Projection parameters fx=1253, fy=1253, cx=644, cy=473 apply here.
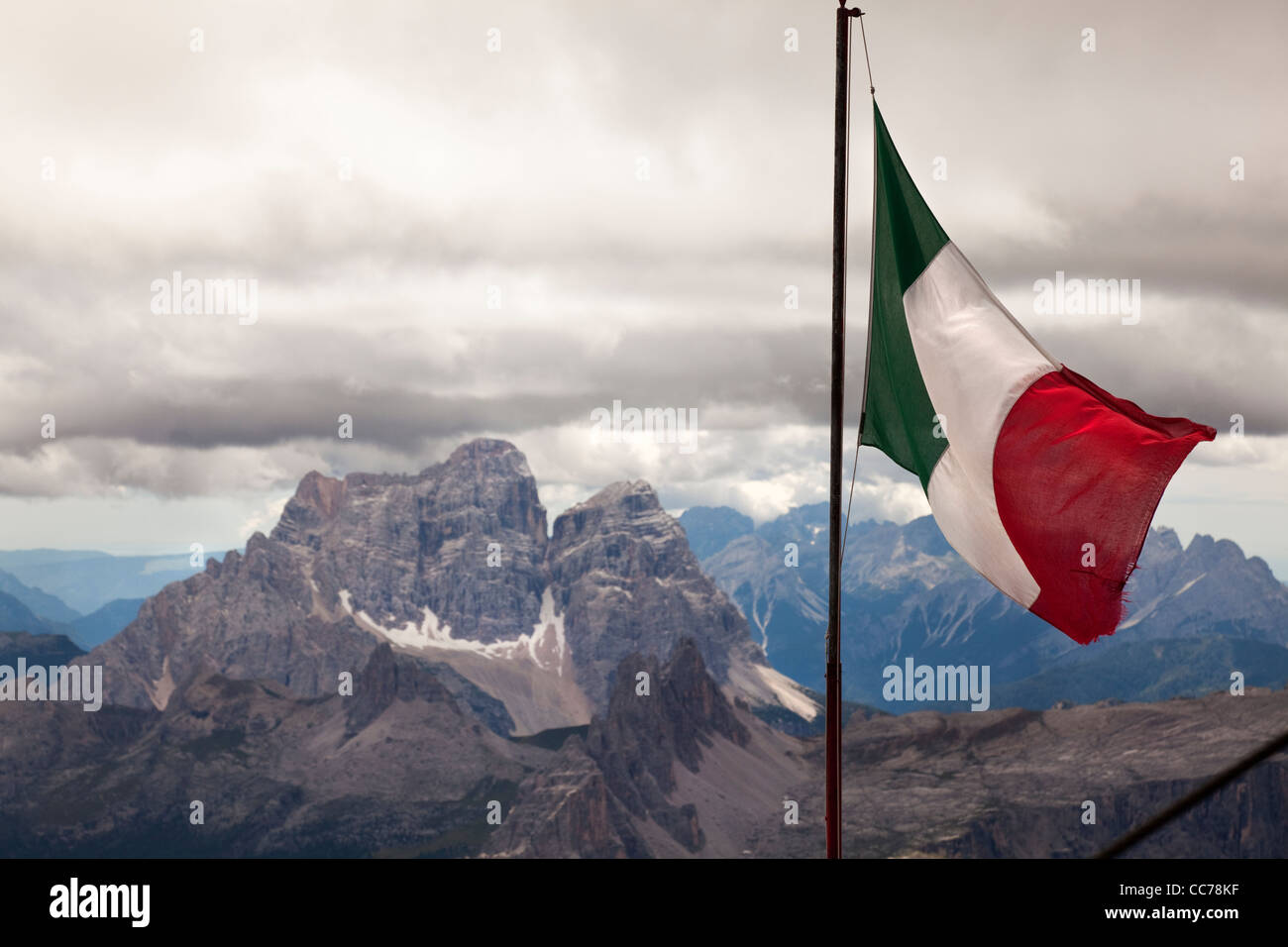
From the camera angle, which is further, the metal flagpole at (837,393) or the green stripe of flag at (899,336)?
the green stripe of flag at (899,336)

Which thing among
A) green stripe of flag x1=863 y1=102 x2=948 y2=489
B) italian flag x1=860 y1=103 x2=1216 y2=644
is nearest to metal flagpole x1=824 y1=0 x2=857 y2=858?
italian flag x1=860 y1=103 x2=1216 y2=644

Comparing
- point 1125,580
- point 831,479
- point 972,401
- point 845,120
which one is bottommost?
point 1125,580

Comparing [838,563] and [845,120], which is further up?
[845,120]

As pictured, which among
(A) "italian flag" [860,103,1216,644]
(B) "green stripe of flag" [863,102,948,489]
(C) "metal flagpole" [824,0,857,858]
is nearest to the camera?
(C) "metal flagpole" [824,0,857,858]

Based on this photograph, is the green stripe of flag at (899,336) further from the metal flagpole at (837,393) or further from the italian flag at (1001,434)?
the metal flagpole at (837,393)

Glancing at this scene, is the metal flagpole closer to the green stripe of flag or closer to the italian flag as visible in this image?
the italian flag

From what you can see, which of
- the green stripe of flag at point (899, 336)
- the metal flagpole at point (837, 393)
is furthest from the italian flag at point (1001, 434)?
the metal flagpole at point (837, 393)

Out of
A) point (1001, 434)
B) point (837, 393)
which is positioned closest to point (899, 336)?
point (1001, 434)
